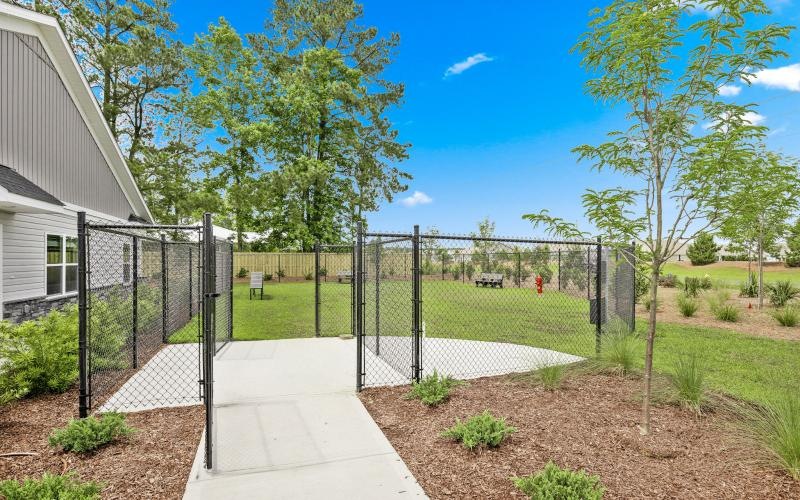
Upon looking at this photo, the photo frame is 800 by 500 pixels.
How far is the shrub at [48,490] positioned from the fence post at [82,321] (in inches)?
61.2

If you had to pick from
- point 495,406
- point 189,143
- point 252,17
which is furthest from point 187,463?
point 252,17

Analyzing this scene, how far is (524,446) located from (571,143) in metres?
2.98

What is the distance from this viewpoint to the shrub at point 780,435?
3.01m

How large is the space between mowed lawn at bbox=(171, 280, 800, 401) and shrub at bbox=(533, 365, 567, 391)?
1.84 metres

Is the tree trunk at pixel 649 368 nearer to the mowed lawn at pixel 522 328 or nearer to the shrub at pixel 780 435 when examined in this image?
the shrub at pixel 780 435

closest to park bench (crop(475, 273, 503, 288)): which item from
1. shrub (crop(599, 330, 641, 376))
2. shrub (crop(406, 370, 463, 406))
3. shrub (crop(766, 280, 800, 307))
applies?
shrub (crop(766, 280, 800, 307))

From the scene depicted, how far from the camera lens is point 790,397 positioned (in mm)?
3361

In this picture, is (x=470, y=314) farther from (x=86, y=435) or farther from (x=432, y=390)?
(x=86, y=435)

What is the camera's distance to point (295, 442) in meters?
3.69

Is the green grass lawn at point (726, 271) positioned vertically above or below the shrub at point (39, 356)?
below

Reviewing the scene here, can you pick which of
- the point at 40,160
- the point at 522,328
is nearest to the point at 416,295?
the point at 522,328

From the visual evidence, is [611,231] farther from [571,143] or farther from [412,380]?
[412,380]

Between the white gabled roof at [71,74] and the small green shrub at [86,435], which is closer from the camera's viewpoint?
the small green shrub at [86,435]

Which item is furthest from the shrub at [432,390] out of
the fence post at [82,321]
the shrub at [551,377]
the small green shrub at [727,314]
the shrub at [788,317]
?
the shrub at [788,317]
